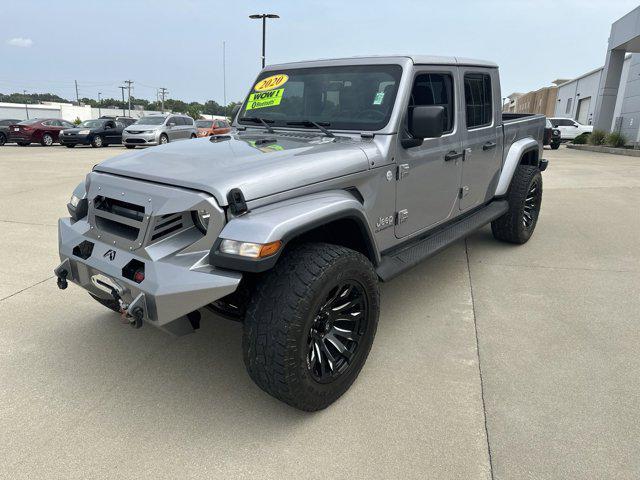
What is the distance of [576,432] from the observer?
2.32 m

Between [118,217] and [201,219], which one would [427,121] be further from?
[118,217]

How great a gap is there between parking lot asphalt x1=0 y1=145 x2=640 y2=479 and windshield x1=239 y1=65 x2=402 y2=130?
1.52 meters

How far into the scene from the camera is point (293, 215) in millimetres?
2238

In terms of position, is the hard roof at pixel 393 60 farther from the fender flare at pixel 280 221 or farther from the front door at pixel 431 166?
the fender flare at pixel 280 221

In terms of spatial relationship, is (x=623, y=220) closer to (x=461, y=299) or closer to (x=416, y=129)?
(x=461, y=299)

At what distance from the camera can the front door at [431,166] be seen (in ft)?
10.5

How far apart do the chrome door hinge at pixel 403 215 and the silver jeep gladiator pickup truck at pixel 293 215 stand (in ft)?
0.05


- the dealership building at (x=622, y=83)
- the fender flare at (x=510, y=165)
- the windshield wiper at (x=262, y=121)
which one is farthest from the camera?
the dealership building at (x=622, y=83)

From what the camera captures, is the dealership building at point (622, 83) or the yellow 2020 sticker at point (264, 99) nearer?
the yellow 2020 sticker at point (264, 99)

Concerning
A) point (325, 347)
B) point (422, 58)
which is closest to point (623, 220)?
point (422, 58)

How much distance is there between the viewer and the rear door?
13.0 ft

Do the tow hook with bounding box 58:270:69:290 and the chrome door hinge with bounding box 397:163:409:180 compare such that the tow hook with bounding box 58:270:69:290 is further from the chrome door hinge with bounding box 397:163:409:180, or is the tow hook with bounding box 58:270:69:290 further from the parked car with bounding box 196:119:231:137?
the parked car with bounding box 196:119:231:137

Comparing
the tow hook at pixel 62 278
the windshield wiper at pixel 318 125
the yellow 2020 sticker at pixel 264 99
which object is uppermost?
the yellow 2020 sticker at pixel 264 99

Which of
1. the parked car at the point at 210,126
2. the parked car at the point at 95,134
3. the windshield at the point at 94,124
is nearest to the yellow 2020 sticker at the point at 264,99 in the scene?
the parked car at the point at 210,126
